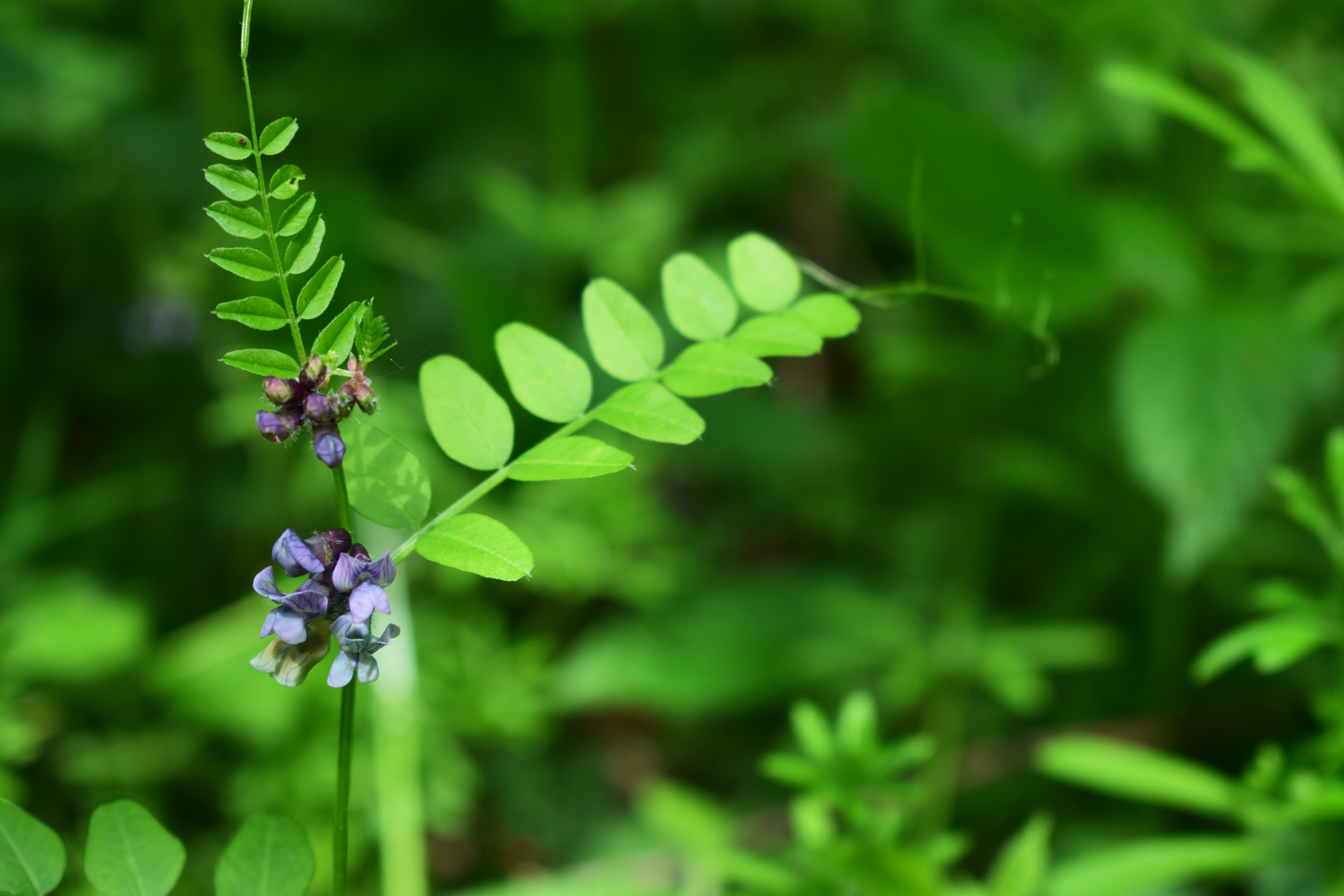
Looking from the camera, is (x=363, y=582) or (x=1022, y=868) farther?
(x=1022, y=868)

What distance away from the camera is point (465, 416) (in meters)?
0.43

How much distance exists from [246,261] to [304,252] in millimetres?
21

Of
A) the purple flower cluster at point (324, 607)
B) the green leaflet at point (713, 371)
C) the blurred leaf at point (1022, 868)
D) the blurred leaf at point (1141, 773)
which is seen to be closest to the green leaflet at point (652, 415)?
the green leaflet at point (713, 371)

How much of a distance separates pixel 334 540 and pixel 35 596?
0.83 metres

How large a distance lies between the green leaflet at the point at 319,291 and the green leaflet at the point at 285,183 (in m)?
0.03

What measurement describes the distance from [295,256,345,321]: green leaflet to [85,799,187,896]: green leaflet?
0.21 meters

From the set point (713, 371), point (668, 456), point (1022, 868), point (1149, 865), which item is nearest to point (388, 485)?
point (713, 371)

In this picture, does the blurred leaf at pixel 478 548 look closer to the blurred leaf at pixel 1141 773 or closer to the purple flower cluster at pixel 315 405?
the purple flower cluster at pixel 315 405

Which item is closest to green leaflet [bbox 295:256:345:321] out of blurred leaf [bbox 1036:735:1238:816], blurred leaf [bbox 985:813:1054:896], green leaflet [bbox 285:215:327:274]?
green leaflet [bbox 285:215:327:274]

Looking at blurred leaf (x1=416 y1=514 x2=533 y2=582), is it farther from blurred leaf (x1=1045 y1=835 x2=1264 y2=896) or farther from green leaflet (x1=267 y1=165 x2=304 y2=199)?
blurred leaf (x1=1045 y1=835 x2=1264 y2=896)

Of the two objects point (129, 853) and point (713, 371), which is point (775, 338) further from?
point (129, 853)

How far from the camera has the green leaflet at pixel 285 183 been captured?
1.20ft

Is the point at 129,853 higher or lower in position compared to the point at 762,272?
lower

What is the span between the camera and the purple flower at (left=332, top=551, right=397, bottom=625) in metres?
0.35
